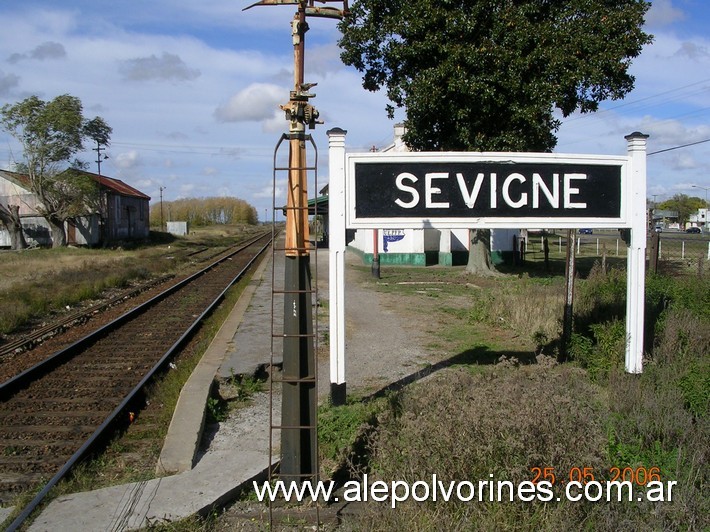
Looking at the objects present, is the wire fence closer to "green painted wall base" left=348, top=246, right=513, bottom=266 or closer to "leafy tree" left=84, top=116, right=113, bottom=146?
"green painted wall base" left=348, top=246, right=513, bottom=266

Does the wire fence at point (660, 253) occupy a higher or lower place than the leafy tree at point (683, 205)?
lower

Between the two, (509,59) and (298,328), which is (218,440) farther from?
(509,59)

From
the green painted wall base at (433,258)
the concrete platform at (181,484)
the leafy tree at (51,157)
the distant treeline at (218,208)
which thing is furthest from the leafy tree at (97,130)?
the distant treeline at (218,208)

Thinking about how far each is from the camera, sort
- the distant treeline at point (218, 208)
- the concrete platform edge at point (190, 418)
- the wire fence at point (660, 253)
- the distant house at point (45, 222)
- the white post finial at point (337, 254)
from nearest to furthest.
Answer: the concrete platform edge at point (190, 418) < the white post finial at point (337, 254) < the wire fence at point (660, 253) < the distant house at point (45, 222) < the distant treeline at point (218, 208)

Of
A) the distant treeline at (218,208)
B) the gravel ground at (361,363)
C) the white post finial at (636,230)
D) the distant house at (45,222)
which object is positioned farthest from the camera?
the distant treeline at (218,208)

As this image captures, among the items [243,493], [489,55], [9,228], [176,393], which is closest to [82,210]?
[9,228]

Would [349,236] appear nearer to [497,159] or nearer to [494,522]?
[497,159]

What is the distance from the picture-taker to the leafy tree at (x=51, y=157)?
126 ft

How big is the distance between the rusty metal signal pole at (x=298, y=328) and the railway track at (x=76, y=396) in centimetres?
179

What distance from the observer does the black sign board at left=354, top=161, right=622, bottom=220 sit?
6.25 m

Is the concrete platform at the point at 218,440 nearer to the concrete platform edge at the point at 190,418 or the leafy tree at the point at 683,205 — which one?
the concrete platform edge at the point at 190,418

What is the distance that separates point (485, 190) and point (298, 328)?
2.77 metres
